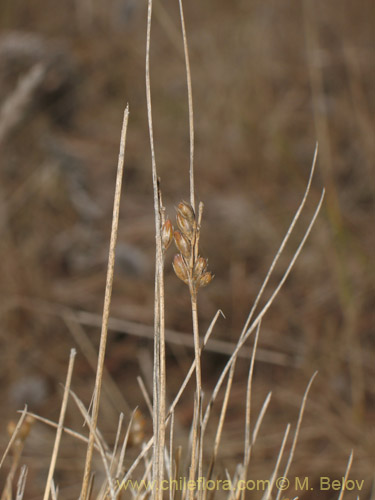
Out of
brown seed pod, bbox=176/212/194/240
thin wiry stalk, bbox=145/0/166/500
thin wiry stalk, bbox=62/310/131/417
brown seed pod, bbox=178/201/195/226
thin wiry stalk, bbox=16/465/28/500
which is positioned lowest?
thin wiry stalk, bbox=62/310/131/417

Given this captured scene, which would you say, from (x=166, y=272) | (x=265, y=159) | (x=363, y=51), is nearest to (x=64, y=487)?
(x=166, y=272)

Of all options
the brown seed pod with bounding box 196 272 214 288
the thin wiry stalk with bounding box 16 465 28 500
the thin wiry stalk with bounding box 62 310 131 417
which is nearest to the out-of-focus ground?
the thin wiry stalk with bounding box 62 310 131 417

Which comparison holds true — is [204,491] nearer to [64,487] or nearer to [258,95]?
[64,487]

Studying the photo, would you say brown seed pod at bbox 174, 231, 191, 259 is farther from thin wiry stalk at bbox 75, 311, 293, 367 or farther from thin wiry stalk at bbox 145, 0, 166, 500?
thin wiry stalk at bbox 75, 311, 293, 367

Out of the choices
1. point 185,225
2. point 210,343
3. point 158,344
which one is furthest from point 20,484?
point 210,343

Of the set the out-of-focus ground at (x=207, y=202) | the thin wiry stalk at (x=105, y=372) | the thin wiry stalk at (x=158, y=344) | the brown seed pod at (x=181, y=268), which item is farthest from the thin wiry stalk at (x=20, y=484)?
the thin wiry stalk at (x=105, y=372)

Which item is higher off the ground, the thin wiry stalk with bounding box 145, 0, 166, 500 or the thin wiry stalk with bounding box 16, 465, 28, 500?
the thin wiry stalk with bounding box 145, 0, 166, 500

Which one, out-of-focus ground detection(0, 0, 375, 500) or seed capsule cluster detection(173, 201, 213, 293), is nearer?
seed capsule cluster detection(173, 201, 213, 293)
